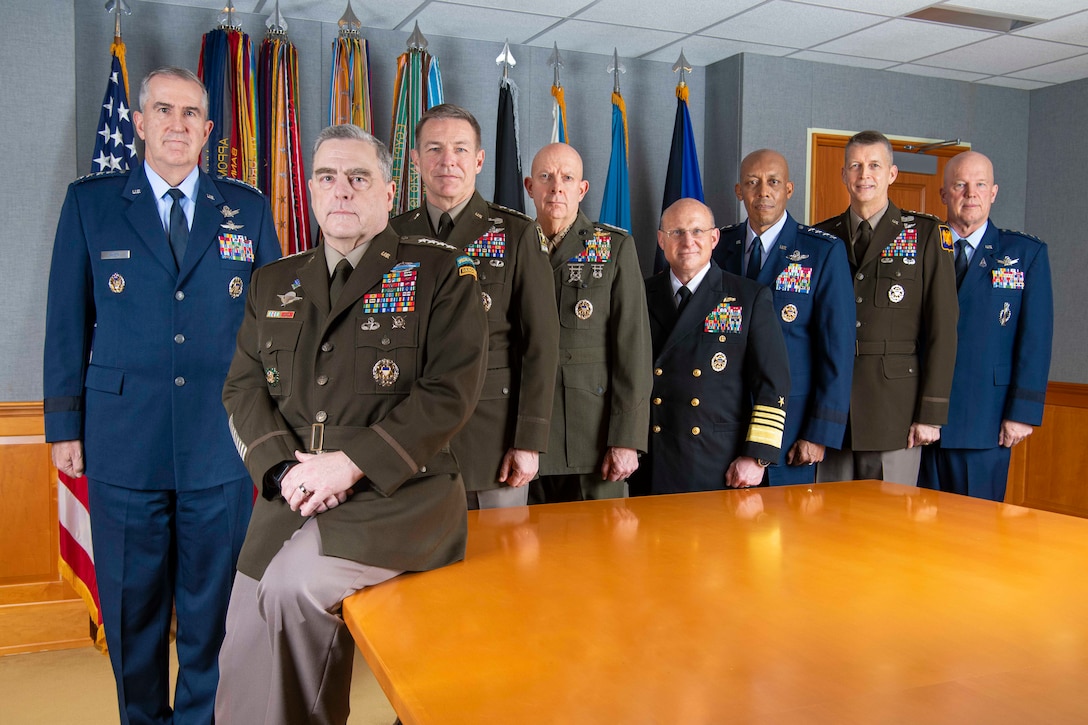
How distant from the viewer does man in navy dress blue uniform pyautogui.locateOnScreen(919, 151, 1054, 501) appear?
3473 millimetres

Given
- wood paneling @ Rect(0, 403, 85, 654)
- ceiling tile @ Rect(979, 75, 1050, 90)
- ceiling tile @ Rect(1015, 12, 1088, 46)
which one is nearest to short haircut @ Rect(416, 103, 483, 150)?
wood paneling @ Rect(0, 403, 85, 654)

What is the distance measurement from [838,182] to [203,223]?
153 inches

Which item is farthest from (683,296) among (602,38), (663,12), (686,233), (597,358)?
(602,38)

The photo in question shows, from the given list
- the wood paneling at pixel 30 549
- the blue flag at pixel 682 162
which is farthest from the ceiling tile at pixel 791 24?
the wood paneling at pixel 30 549

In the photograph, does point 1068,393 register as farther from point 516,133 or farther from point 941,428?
point 516,133

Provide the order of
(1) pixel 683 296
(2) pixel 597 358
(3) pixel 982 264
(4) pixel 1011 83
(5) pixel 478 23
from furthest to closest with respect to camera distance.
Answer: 1. (4) pixel 1011 83
2. (5) pixel 478 23
3. (3) pixel 982 264
4. (1) pixel 683 296
5. (2) pixel 597 358

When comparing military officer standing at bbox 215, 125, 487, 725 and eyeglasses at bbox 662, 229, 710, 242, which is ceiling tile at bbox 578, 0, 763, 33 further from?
military officer standing at bbox 215, 125, 487, 725

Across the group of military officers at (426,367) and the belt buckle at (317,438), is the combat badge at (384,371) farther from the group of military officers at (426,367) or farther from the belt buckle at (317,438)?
the belt buckle at (317,438)

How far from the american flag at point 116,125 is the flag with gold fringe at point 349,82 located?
0.85 m

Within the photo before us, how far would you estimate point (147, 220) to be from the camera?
7.79ft

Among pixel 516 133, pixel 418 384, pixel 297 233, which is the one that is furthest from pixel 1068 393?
pixel 418 384

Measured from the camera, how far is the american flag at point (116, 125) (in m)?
3.54

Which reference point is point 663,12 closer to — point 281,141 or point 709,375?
point 281,141

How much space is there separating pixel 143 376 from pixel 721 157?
3.52m
